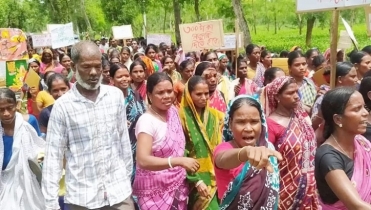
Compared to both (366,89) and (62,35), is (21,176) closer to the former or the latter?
(366,89)

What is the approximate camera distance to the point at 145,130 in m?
3.69

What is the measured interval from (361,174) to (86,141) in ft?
5.24

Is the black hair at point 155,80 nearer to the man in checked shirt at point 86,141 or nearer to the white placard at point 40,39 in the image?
the man in checked shirt at point 86,141

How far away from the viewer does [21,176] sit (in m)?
3.90

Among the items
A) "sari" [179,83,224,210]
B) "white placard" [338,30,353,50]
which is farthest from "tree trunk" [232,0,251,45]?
Result: "sari" [179,83,224,210]

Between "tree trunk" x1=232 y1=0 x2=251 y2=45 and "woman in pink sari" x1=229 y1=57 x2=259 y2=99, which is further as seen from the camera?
"tree trunk" x1=232 y1=0 x2=251 y2=45

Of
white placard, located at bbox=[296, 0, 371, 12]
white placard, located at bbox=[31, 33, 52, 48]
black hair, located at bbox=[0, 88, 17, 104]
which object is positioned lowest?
white placard, located at bbox=[31, 33, 52, 48]

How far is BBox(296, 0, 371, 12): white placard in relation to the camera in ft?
16.7

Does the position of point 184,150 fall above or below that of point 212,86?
below

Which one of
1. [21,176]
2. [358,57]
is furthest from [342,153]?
[358,57]

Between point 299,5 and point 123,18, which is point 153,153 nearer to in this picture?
point 299,5

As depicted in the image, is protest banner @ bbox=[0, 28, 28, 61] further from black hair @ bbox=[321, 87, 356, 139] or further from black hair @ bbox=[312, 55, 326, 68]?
black hair @ bbox=[321, 87, 356, 139]

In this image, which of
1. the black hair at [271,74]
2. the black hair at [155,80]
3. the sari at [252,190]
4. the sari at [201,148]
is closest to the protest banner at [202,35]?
the black hair at [271,74]

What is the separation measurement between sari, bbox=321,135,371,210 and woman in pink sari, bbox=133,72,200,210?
1342 mm
